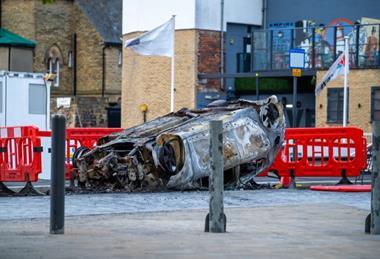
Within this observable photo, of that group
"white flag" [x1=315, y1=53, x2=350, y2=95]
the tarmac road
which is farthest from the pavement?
"white flag" [x1=315, y1=53, x2=350, y2=95]

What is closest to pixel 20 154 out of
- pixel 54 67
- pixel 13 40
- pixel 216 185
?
pixel 216 185

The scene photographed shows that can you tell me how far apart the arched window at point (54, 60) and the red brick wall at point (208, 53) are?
30.4 m

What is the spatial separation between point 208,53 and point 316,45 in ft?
24.5

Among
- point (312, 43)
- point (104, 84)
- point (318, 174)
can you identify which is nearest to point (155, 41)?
point (312, 43)

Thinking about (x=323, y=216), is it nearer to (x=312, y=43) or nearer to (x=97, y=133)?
(x=97, y=133)

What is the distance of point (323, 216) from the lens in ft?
46.2

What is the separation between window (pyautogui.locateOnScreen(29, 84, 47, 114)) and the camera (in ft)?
112

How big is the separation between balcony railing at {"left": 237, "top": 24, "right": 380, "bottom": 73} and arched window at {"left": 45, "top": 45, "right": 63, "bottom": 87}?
109ft

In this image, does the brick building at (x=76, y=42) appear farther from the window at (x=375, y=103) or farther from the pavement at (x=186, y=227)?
the pavement at (x=186, y=227)

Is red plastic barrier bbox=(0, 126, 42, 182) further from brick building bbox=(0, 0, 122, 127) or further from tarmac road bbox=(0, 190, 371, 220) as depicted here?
brick building bbox=(0, 0, 122, 127)

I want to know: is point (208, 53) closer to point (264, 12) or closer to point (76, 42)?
point (264, 12)

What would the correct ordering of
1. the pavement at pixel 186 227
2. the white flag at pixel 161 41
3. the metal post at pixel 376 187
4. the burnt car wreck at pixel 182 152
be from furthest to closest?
1. the white flag at pixel 161 41
2. the burnt car wreck at pixel 182 152
3. the metal post at pixel 376 187
4. the pavement at pixel 186 227

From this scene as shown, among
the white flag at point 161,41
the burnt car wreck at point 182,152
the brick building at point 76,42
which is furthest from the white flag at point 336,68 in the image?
the brick building at point 76,42

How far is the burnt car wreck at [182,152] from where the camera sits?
1856cm
